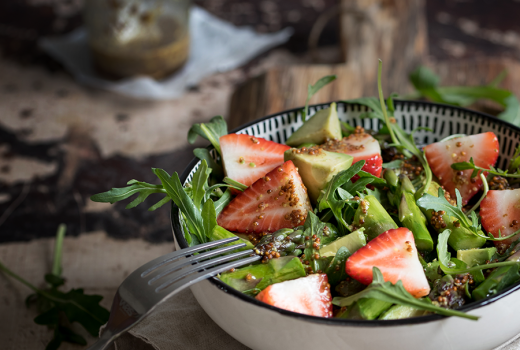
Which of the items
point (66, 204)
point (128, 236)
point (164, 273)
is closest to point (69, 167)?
point (66, 204)

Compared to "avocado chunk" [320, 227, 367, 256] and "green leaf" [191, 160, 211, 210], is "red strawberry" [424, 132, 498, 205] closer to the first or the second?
"avocado chunk" [320, 227, 367, 256]

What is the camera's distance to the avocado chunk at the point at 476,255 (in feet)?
2.70

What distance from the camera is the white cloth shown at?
88.2 inches

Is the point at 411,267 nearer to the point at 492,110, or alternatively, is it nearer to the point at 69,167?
the point at 492,110

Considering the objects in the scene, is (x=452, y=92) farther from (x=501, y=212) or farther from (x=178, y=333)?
(x=178, y=333)

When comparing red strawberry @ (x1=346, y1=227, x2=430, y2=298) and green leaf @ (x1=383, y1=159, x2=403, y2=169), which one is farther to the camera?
green leaf @ (x1=383, y1=159, x2=403, y2=169)

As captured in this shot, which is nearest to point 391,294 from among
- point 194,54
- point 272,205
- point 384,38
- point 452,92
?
point 272,205

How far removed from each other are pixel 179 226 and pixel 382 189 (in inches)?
15.8

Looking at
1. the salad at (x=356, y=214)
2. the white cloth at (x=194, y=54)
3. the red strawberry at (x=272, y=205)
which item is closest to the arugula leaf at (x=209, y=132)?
the salad at (x=356, y=214)

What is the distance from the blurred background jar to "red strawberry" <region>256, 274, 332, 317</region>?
5.69 ft

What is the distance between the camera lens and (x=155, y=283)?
0.73m

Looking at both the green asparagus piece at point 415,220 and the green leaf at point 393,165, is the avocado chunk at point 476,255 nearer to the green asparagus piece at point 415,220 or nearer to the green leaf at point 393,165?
the green asparagus piece at point 415,220

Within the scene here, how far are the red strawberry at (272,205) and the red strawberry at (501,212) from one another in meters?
0.31

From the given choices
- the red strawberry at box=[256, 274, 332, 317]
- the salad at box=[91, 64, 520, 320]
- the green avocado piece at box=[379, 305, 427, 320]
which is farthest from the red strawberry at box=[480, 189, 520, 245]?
the red strawberry at box=[256, 274, 332, 317]
